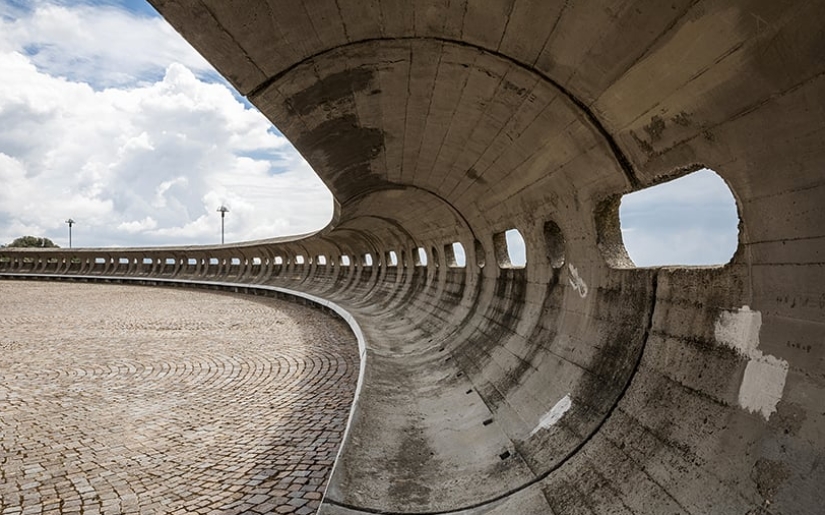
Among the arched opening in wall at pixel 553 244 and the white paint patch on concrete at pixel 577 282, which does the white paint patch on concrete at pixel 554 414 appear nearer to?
the white paint patch on concrete at pixel 577 282

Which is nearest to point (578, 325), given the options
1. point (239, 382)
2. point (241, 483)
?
point (241, 483)

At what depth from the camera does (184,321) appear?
49.8 feet

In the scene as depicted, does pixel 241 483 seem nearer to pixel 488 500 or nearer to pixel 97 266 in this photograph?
pixel 488 500

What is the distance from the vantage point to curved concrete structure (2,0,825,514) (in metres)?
2.39

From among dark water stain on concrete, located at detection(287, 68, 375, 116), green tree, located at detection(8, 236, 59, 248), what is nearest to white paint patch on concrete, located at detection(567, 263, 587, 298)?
dark water stain on concrete, located at detection(287, 68, 375, 116)

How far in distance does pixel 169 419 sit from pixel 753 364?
251 inches

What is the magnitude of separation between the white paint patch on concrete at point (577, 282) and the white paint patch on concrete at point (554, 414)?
3.40 feet

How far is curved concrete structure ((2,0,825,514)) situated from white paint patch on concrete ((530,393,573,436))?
0.02 metres

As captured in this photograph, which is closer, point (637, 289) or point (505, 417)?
point (637, 289)

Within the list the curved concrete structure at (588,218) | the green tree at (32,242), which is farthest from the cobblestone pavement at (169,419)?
the green tree at (32,242)

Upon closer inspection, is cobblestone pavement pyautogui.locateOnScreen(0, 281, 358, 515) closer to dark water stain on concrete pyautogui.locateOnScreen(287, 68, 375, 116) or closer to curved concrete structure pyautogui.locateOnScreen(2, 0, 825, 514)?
curved concrete structure pyautogui.locateOnScreen(2, 0, 825, 514)

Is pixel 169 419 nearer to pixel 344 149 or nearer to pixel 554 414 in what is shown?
pixel 344 149

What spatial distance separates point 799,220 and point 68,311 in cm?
2045

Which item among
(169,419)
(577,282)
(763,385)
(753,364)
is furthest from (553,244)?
(169,419)
